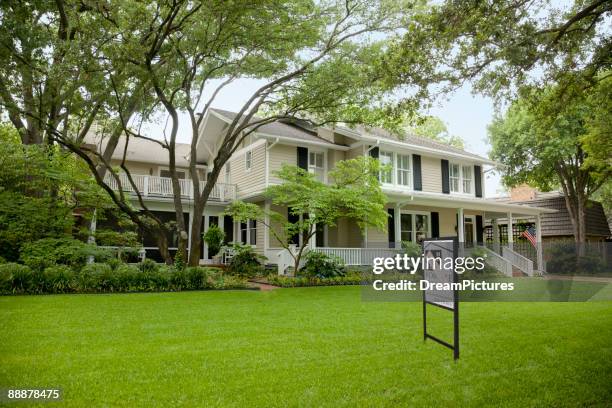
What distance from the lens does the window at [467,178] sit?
21.7 metres

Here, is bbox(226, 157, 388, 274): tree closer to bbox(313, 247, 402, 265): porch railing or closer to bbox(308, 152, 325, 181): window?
bbox(313, 247, 402, 265): porch railing

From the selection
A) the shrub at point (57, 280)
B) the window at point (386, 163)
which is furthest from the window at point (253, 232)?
the shrub at point (57, 280)

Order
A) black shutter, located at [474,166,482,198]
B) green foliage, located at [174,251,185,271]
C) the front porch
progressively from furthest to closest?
black shutter, located at [474,166,482,198]
the front porch
green foliage, located at [174,251,185,271]

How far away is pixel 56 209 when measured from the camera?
13195mm

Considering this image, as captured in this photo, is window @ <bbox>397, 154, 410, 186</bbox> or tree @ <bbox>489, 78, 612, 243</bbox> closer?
window @ <bbox>397, 154, 410, 186</bbox>

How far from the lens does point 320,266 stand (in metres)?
14.6

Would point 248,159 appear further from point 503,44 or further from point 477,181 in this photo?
point 503,44

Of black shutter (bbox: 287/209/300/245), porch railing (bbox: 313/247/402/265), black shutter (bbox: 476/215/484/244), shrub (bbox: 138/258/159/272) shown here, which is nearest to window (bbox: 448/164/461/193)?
black shutter (bbox: 476/215/484/244)

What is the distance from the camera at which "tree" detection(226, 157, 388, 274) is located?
13.1 metres

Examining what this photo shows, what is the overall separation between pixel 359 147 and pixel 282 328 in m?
13.1

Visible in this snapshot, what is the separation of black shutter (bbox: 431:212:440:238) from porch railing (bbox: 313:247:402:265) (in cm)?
376

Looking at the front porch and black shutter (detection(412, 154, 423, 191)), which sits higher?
black shutter (detection(412, 154, 423, 191))

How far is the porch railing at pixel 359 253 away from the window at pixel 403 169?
3.60 metres

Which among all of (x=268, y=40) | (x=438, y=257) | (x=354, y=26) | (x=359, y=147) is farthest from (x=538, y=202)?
(x=438, y=257)
